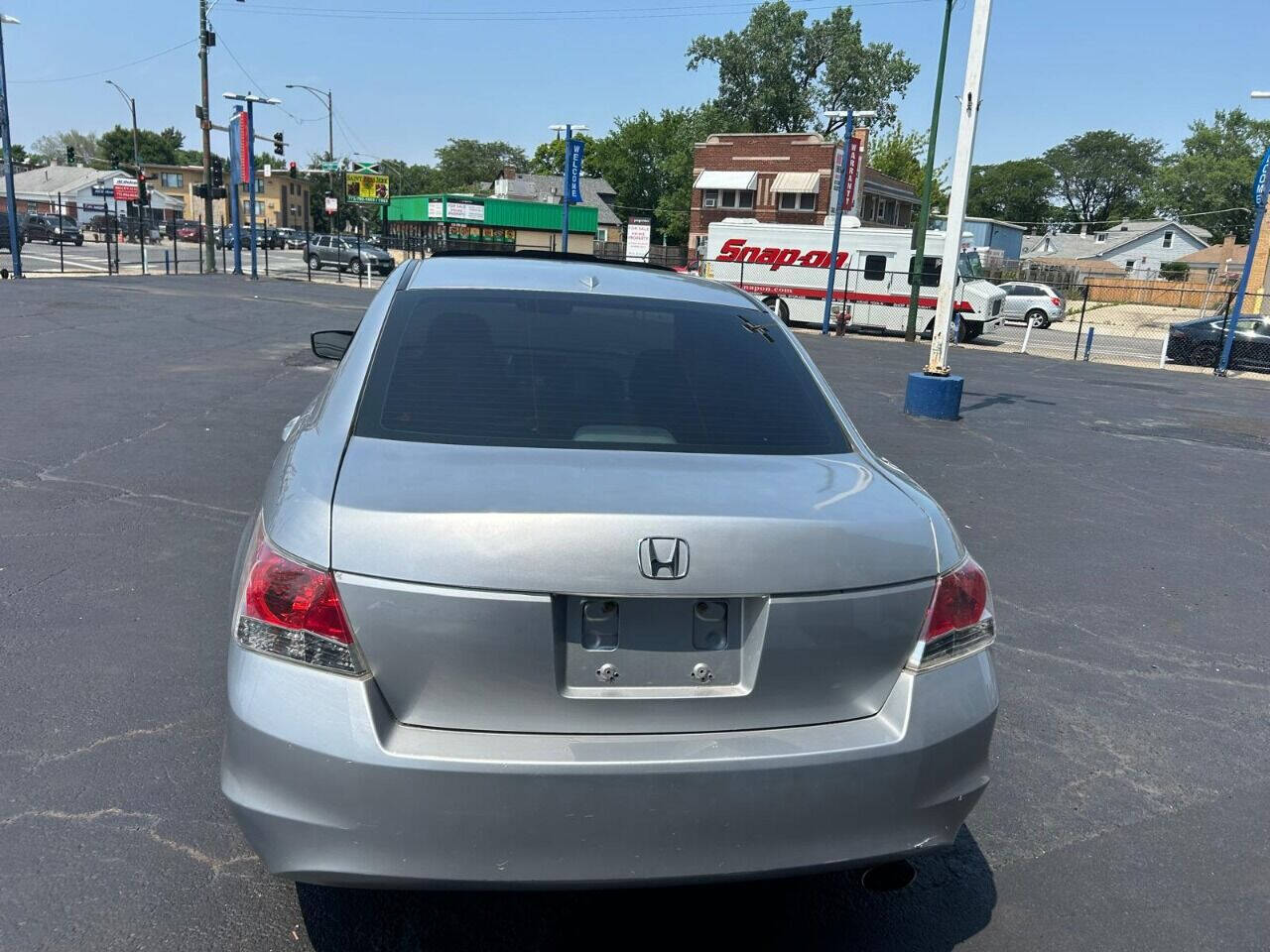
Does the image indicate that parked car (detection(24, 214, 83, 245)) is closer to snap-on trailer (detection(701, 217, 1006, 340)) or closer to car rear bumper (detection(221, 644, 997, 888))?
snap-on trailer (detection(701, 217, 1006, 340))

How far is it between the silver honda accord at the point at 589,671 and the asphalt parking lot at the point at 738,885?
46 centimetres

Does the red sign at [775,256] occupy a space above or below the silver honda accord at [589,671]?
above

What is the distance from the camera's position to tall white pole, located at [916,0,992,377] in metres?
11.3

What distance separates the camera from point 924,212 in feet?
81.1

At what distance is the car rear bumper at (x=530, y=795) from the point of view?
6.64 ft

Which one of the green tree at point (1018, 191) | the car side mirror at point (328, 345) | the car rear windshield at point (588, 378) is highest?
the green tree at point (1018, 191)

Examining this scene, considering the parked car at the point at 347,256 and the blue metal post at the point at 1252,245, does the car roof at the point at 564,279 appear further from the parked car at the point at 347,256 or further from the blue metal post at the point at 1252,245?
the parked car at the point at 347,256

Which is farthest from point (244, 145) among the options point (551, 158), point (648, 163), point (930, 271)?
point (551, 158)

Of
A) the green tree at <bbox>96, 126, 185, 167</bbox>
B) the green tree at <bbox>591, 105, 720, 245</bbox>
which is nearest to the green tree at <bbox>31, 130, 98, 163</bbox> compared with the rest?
the green tree at <bbox>96, 126, 185, 167</bbox>

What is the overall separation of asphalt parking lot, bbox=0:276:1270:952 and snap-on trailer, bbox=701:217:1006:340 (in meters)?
18.8

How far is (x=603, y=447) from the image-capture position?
257 cm

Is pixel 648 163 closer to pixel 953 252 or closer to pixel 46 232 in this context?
pixel 46 232

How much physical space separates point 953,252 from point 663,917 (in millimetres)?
10937

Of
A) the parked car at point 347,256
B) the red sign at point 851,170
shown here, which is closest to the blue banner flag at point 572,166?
the red sign at point 851,170
